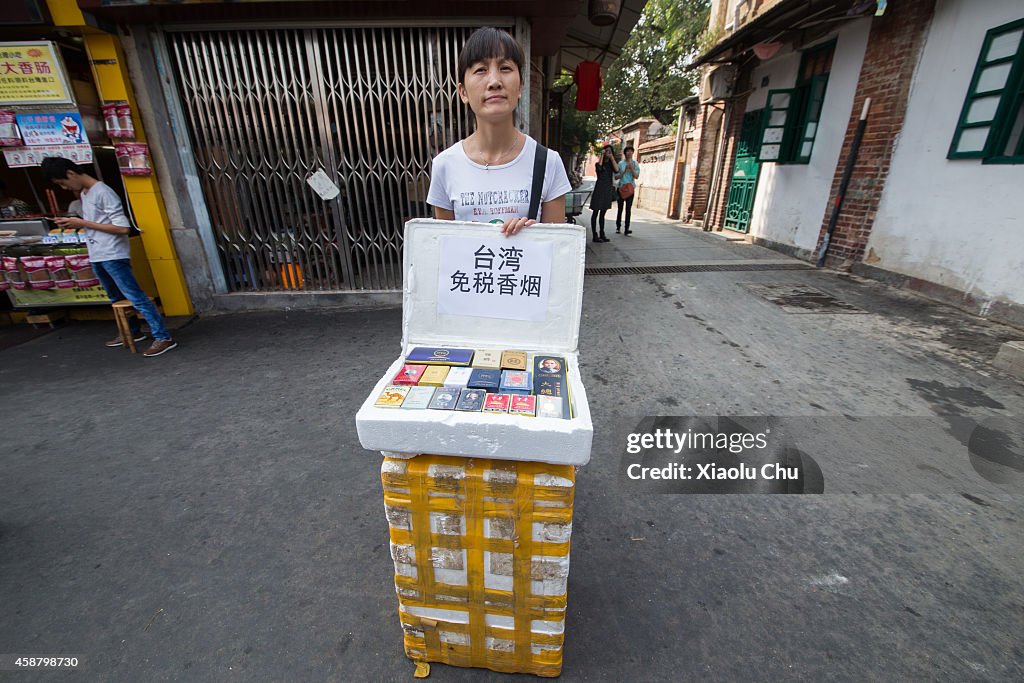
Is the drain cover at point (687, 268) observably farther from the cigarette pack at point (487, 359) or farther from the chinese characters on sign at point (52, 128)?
the chinese characters on sign at point (52, 128)

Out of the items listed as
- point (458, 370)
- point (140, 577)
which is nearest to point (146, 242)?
point (140, 577)

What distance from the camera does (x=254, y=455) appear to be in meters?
2.73

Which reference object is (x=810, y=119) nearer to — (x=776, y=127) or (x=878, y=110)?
(x=776, y=127)

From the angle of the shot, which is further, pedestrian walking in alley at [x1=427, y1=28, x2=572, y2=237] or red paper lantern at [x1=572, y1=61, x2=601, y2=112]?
red paper lantern at [x1=572, y1=61, x2=601, y2=112]

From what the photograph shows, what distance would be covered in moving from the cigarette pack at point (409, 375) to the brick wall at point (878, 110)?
23.4 feet

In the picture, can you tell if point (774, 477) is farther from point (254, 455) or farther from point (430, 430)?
point (254, 455)

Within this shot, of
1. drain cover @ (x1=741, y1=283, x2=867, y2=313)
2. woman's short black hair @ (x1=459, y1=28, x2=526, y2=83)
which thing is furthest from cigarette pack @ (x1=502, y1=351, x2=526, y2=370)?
drain cover @ (x1=741, y1=283, x2=867, y2=313)

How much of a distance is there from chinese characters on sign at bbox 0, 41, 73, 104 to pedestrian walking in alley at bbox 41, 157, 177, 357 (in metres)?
1.07

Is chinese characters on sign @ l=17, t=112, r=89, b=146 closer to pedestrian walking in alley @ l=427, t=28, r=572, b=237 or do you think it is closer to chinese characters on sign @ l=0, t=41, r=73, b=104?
chinese characters on sign @ l=0, t=41, r=73, b=104

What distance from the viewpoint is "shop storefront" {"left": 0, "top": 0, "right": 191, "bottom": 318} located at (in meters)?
4.08

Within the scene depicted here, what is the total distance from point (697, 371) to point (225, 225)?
531cm

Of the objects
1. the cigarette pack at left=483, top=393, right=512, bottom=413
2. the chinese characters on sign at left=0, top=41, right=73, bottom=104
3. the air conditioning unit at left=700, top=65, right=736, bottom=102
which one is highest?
the air conditioning unit at left=700, top=65, right=736, bottom=102

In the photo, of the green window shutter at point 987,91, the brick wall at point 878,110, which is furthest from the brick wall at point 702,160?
the green window shutter at point 987,91

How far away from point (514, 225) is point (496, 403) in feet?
2.04
